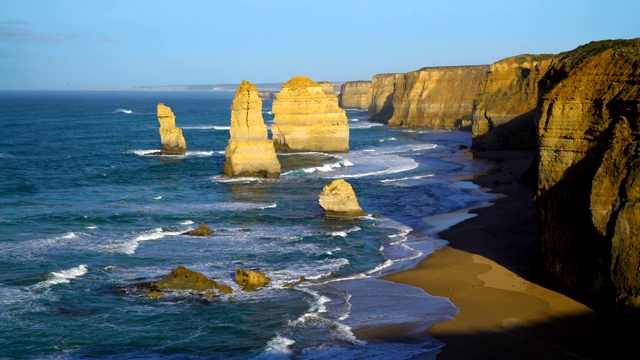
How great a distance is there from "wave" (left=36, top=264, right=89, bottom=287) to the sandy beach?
11.1m

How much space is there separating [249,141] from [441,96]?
209ft

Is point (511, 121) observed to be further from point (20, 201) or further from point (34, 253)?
point (34, 253)

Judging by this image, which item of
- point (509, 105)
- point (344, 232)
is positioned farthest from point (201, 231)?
point (509, 105)

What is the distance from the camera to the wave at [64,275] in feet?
80.3

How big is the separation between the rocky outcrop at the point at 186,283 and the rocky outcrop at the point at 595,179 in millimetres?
10646

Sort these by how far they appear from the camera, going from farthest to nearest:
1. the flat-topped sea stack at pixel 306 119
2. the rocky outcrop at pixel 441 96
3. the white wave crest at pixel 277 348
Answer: the rocky outcrop at pixel 441 96 < the flat-topped sea stack at pixel 306 119 < the white wave crest at pixel 277 348

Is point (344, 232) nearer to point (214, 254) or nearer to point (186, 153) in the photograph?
point (214, 254)

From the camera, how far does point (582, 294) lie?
69.2ft

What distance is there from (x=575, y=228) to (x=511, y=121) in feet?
139

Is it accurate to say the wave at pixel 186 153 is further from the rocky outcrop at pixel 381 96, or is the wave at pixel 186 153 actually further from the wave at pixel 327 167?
the rocky outcrop at pixel 381 96

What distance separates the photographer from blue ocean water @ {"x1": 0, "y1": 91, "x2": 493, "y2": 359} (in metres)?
19.5

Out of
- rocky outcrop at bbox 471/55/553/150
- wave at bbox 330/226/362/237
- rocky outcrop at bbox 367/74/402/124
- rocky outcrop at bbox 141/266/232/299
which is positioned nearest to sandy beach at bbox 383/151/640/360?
wave at bbox 330/226/362/237

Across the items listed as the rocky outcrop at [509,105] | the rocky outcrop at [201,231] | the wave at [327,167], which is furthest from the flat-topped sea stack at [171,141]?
the rocky outcrop at [201,231]

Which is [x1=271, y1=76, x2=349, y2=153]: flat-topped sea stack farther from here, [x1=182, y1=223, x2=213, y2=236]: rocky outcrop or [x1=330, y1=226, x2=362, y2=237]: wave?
[x1=182, y1=223, x2=213, y2=236]: rocky outcrop
